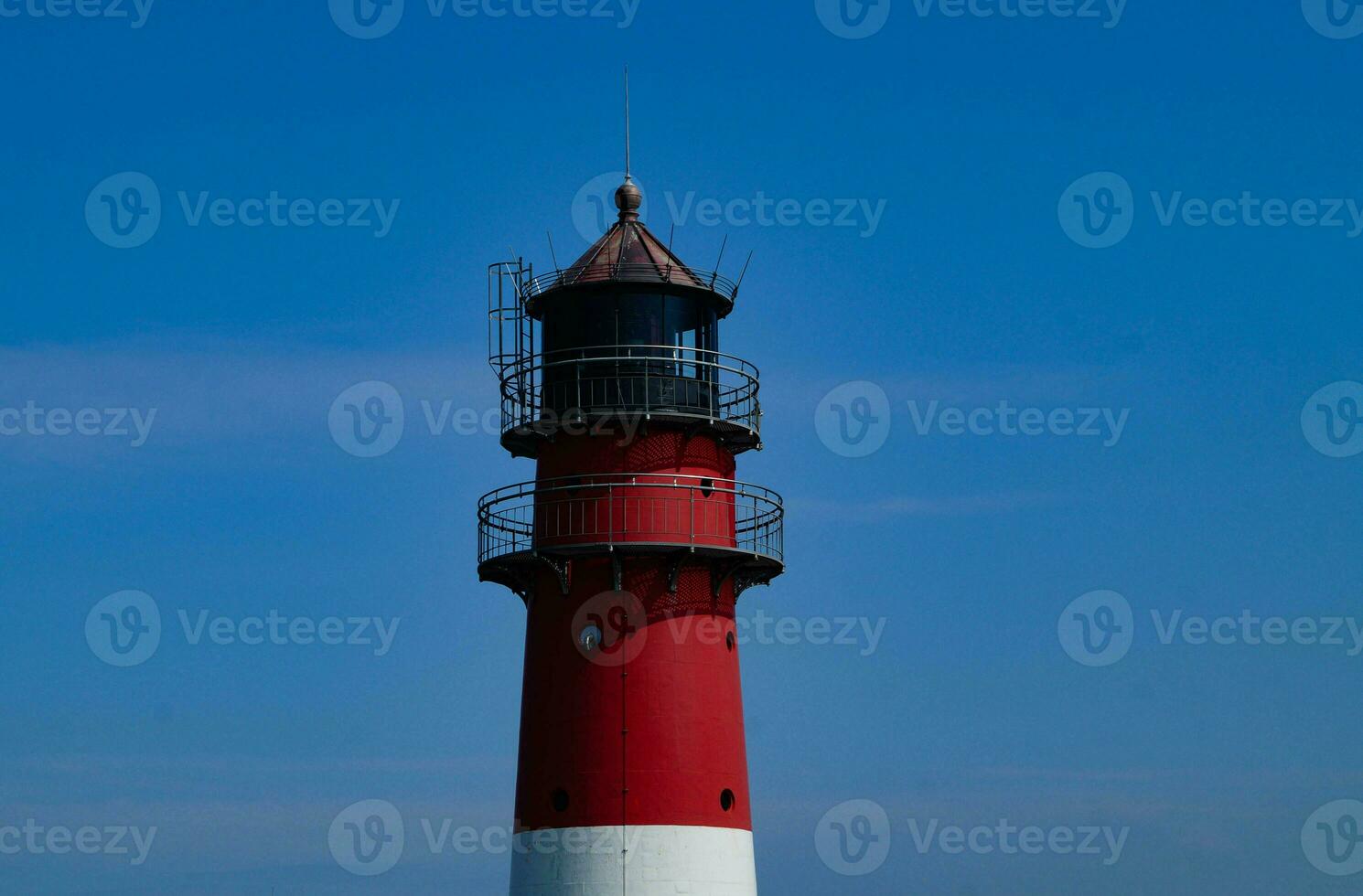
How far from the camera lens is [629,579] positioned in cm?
3994

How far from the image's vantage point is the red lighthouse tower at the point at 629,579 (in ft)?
128

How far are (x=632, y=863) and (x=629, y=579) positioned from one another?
5.19m

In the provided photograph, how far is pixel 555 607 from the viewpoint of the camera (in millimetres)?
40281

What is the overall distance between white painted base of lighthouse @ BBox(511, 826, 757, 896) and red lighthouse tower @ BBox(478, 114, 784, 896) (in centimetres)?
4

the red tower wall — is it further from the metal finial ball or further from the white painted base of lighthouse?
the metal finial ball

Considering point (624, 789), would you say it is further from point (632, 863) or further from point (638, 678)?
point (638, 678)

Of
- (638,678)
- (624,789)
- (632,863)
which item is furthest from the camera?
(638,678)

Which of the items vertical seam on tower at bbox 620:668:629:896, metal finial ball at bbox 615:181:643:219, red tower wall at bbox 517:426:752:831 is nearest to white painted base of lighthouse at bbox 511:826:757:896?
vertical seam on tower at bbox 620:668:629:896

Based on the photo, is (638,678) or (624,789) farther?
(638,678)

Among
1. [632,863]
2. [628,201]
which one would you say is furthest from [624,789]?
[628,201]

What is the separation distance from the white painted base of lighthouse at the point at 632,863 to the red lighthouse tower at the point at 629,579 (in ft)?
0.12

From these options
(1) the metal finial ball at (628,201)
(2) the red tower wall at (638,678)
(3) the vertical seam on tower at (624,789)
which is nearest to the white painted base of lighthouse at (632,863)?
(3) the vertical seam on tower at (624,789)

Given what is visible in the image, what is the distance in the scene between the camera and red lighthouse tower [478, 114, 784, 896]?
39.0 meters

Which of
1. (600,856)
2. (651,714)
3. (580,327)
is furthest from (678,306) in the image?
(600,856)
